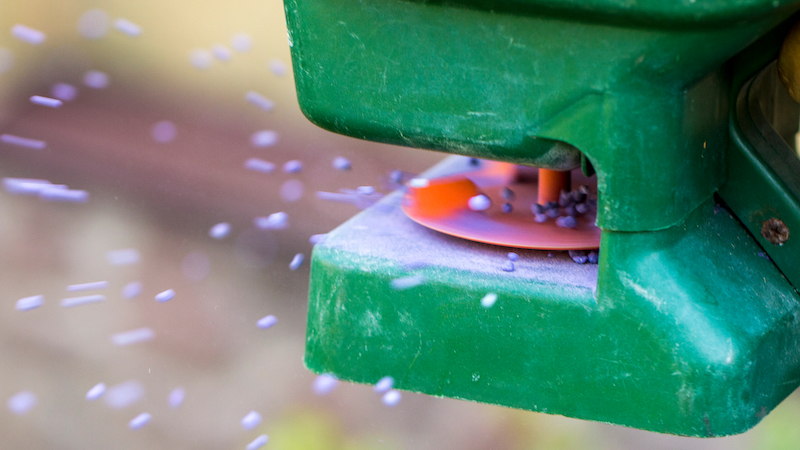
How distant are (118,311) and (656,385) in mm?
2158

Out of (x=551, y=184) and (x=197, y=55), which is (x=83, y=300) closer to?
(x=197, y=55)

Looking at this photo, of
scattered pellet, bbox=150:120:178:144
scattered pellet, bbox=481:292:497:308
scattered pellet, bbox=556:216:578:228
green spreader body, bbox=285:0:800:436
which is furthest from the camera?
scattered pellet, bbox=150:120:178:144

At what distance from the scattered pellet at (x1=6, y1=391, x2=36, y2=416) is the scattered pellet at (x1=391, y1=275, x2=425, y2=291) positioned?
6.93 feet

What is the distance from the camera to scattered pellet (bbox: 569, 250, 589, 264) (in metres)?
1.00

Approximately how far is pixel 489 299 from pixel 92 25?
1974mm

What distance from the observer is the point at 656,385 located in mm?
892

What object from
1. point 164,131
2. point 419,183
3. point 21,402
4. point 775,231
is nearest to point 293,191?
point 164,131

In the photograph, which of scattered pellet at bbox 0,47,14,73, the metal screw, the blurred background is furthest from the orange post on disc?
scattered pellet at bbox 0,47,14,73

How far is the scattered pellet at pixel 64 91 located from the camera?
271 centimetres

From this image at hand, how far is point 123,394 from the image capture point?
2.75 m

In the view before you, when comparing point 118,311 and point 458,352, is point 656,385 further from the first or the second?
point 118,311

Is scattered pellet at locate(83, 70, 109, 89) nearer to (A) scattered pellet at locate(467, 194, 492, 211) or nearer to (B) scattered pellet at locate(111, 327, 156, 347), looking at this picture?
(B) scattered pellet at locate(111, 327, 156, 347)

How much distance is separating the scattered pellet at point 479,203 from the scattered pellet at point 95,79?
1670 mm

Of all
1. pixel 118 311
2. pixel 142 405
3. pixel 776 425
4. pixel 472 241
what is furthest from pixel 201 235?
pixel 472 241
